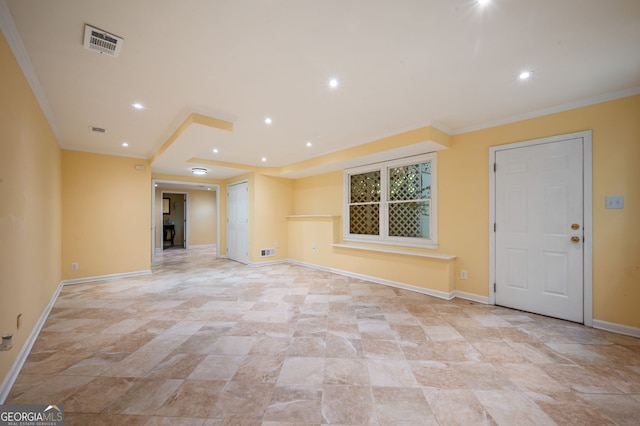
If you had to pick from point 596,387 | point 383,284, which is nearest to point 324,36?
point 596,387

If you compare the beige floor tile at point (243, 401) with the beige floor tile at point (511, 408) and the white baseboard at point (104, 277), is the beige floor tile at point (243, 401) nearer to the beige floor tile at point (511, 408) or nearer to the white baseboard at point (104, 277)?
the beige floor tile at point (511, 408)

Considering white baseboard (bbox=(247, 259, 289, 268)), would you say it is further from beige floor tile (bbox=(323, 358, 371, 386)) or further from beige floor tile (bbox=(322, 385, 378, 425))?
beige floor tile (bbox=(322, 385, 378, 425))

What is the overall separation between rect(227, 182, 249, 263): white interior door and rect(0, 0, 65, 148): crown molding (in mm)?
3890

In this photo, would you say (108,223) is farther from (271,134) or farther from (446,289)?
(446,289)

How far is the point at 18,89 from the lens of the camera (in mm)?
2080

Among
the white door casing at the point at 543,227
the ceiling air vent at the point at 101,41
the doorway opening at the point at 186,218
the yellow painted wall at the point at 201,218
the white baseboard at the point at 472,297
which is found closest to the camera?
Answer: the ceiling air vent at the point at 101,41

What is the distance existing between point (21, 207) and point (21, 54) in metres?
1.26

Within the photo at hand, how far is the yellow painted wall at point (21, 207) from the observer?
1.81 meters

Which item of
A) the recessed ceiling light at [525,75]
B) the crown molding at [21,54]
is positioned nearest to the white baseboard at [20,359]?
the crown molding at [21,54]

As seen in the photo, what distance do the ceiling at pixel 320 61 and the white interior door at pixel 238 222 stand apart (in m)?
3.09

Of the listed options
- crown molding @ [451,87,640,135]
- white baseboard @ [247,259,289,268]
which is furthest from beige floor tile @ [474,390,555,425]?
white baseboard @ [247,259,289,268]

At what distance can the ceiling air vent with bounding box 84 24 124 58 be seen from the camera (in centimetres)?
177

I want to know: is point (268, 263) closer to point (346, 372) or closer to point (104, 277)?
point (104, 277)

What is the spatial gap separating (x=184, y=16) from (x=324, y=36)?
0.95m
